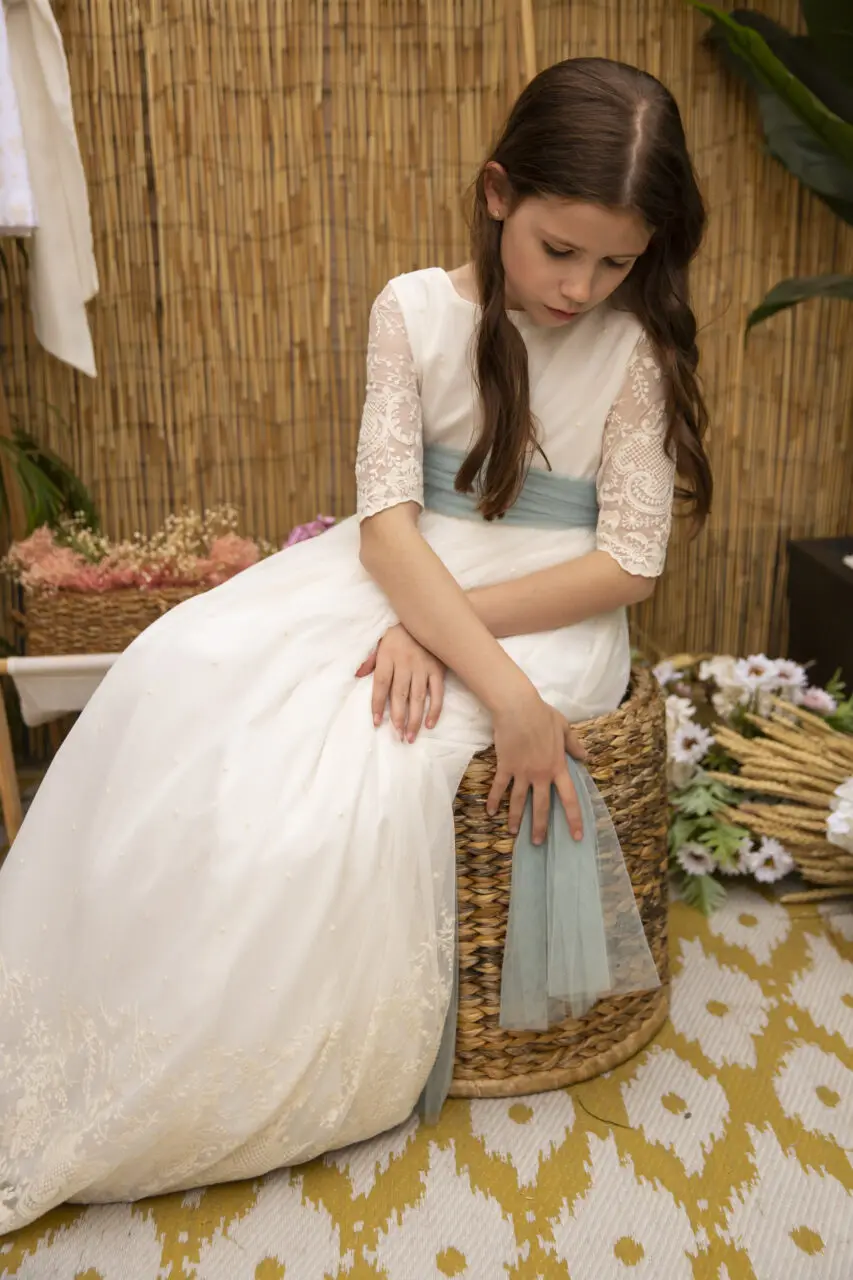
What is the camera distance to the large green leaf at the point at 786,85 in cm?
175

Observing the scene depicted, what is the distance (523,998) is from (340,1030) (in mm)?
262

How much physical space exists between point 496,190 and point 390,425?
33 cm

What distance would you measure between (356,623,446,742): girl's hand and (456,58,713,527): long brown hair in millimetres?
253

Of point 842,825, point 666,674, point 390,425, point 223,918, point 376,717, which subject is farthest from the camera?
point 666,674

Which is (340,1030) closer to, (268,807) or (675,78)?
(268,807)

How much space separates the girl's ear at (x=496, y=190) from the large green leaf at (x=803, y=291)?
769 millimetres

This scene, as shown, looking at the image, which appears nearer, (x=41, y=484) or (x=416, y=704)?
(x=416, y=704)

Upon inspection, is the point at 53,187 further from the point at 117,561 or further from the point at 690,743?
the point at 690,743

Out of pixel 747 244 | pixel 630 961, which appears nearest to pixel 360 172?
pixel 747 244

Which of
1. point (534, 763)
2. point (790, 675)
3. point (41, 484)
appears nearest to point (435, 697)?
point (534, 763)

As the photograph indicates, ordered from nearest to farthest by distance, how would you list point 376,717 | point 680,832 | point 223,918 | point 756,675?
point 223,918 → point 376,717 → point 680,832 → point 756,675

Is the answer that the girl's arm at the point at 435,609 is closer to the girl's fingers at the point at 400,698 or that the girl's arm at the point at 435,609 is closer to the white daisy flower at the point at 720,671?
the girl's fingers at the point at 400,698

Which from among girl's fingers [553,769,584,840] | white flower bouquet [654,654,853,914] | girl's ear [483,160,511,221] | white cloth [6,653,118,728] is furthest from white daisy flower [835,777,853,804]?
white cloth [6,653,118,728]

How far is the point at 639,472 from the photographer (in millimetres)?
1424
